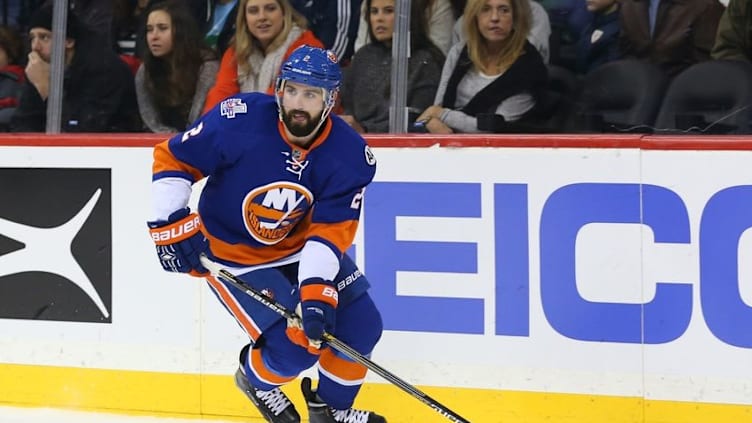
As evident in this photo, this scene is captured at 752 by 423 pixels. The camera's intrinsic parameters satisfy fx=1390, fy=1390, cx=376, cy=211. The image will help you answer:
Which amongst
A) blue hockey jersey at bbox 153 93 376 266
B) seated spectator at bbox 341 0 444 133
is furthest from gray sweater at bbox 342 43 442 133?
blue hockey jersey at bbox 153 93 376 266

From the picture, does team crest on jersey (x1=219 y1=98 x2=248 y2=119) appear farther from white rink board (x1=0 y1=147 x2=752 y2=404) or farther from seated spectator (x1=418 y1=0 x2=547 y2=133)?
seated spectator (x1=418 y1=0 x2=547 y2=133)

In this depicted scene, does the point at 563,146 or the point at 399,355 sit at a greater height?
the point at 563,146

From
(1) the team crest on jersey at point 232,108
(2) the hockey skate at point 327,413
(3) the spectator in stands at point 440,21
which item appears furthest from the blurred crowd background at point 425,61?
(2) the hockey skate at point 327,413

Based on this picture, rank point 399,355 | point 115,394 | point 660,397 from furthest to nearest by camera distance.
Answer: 1. point 115,394
2. point 399,355
3. point 660,397

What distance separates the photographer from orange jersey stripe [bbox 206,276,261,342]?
3.58m

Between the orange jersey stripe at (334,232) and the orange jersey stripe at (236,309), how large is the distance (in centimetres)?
29

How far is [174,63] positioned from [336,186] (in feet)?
3.55

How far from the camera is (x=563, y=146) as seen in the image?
376 cm

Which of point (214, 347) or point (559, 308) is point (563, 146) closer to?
point (559, 308)

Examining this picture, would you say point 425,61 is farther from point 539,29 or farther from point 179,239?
point 179,239

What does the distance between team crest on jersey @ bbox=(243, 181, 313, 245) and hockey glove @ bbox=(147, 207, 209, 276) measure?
0.17 metres

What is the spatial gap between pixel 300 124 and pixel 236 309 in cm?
56

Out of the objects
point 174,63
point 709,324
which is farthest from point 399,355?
point 174,63

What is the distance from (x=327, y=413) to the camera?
366 centimetres
